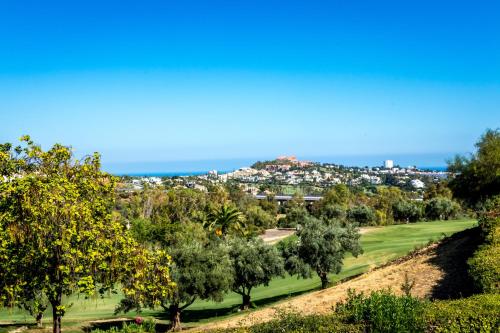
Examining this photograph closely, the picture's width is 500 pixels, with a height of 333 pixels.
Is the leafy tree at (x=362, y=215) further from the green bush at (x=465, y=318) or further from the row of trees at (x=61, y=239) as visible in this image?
the green bush at (x=465, y=318)

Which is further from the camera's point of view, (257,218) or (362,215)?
(257,218)

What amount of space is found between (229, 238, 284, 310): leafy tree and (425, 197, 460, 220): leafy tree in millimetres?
71028

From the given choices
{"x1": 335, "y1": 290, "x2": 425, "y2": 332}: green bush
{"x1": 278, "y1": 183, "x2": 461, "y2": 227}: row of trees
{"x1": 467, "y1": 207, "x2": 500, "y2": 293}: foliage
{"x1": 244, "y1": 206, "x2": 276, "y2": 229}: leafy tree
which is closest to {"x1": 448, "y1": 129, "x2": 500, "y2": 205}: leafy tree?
{"x1": 467, "y1": 207, "x2": 500, "y2": 293}: foliage

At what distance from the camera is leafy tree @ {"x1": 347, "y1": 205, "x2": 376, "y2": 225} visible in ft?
320

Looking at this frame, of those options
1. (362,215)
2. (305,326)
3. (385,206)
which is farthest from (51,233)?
(385,206)

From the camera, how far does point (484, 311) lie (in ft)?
37.0

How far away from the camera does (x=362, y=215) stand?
3846 inches

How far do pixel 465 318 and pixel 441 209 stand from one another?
304ft

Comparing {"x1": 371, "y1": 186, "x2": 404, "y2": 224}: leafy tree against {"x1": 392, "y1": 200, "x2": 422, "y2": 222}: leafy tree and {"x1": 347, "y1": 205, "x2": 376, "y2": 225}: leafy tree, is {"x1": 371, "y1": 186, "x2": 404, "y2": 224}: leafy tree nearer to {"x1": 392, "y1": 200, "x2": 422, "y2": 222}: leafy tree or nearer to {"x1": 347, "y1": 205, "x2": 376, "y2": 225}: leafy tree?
{"x1": 392, "y1": 200, "x2": 422, "y2": 222}: leafy tree

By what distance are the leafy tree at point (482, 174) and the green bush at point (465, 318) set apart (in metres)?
23.5

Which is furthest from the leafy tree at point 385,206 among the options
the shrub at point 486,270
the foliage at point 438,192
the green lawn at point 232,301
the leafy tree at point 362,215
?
the shrub at point 486,270

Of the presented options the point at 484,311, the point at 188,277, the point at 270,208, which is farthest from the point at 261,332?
the point at 270,208

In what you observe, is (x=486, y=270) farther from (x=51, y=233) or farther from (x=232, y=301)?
(x=232, y=301)

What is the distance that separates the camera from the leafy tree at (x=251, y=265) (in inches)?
1368
